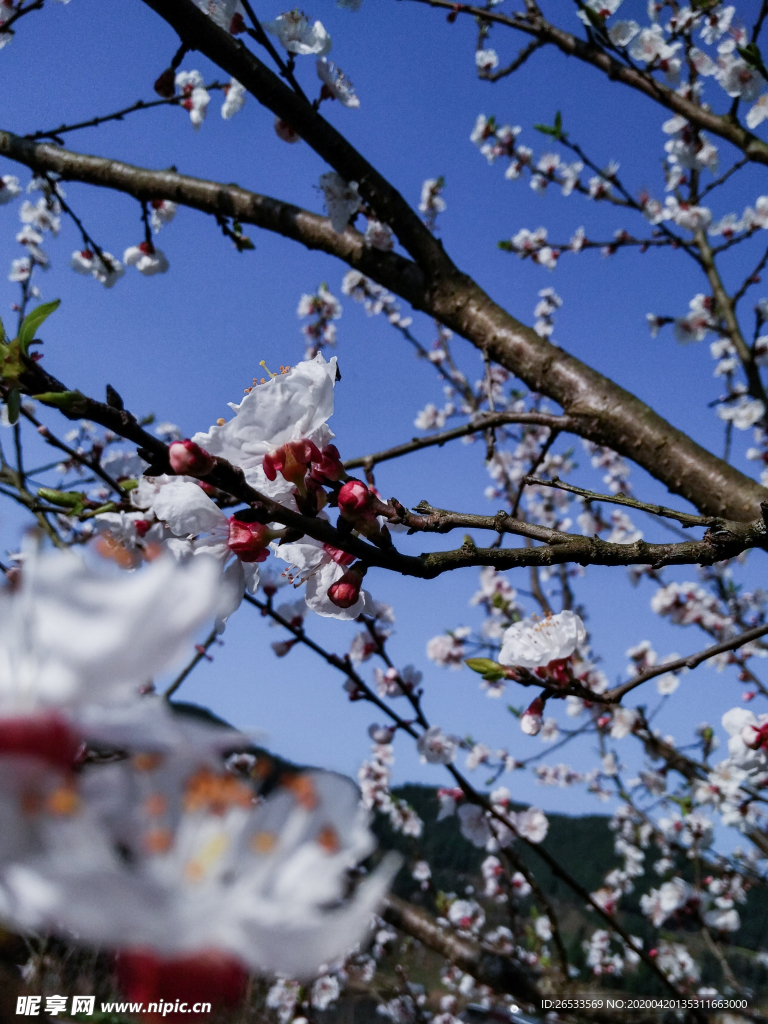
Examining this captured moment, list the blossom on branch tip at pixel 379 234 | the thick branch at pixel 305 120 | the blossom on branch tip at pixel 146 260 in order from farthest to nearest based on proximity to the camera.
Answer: the blossom on branch tip at pixel 146 260, the blossom on branch tip at pixel 379 234, the thick branch at pixel 305 120

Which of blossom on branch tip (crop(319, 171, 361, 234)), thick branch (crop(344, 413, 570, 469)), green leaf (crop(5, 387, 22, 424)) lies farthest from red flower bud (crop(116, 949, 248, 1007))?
blossom on branch tip (crop(319, 171, 361, 234))

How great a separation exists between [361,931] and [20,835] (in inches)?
5.3

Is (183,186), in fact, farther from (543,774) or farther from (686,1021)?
(543,774)

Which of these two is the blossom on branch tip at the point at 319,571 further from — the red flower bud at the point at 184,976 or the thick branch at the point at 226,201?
the thick branch at the point at 226,201

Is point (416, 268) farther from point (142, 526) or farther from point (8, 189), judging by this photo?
point (8, 189)

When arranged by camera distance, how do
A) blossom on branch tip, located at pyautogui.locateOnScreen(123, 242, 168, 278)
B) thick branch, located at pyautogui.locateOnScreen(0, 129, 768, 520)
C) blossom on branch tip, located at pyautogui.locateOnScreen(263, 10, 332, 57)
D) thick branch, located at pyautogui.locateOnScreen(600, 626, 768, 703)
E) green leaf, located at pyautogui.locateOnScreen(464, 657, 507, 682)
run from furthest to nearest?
blossom on branch tip, located at pyautogui.locateOnScreen(123, 242, 168, 278)
blossom on branch tip, located at pyautogui.locateOnScreen(263, 10, 332, 57)
thick branch, located at pyautogui.locateOnScreen(0, 129, 768, 520)
green leaf, located at pyautogui.locateOnScreen(464, 657, 507, 682)
thick branch, located at pyautogui.locateOnScreen(600, 626, 768, 703)

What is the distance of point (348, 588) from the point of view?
85 centimetres

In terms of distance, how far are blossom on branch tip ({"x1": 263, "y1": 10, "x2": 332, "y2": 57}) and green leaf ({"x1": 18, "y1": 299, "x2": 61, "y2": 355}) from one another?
164cm

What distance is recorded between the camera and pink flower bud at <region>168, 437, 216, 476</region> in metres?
0.66

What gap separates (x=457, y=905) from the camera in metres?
4.91

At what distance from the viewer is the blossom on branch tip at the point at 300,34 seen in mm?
1947

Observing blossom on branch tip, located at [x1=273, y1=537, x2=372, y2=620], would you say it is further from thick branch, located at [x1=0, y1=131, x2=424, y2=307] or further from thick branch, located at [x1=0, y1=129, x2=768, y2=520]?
thick branch, located at [x1=0, y1=131, x2=424, y2=307]

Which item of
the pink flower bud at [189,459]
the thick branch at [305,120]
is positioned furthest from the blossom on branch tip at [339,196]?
the pink flower bud at [189,459]

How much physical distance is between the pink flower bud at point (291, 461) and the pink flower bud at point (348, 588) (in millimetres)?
129
